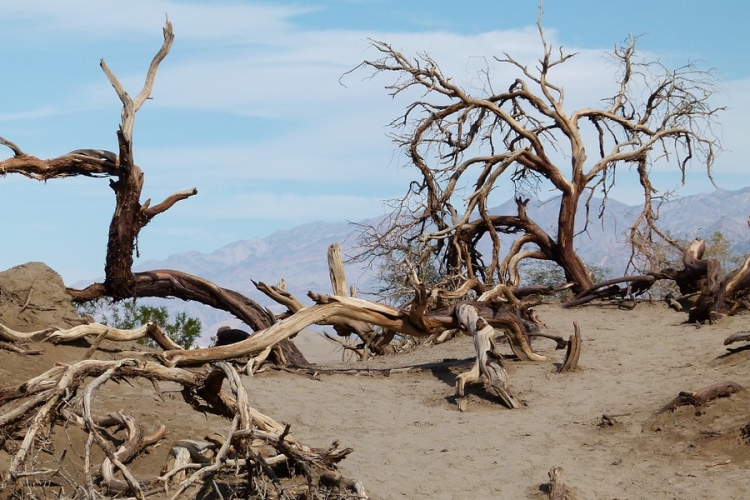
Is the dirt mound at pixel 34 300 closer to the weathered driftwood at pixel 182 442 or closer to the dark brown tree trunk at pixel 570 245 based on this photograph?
the weathered driftwood at pixel 182 442

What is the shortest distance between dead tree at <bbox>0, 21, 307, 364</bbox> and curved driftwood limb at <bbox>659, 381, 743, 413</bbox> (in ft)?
15.6

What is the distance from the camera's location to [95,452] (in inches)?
280

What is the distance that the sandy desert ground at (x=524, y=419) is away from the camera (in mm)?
6910

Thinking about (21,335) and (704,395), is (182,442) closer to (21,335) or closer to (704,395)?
(21,335)

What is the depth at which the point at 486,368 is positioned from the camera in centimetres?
970

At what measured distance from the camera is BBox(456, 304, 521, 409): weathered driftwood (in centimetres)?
937

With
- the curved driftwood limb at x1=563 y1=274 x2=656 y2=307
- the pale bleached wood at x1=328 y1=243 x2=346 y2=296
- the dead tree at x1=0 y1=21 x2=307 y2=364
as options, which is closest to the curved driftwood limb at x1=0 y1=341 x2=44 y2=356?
the dead tree at x1=0 y1=21 x2=307 y2=364

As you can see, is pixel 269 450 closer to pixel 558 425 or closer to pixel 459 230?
pixel 558 425

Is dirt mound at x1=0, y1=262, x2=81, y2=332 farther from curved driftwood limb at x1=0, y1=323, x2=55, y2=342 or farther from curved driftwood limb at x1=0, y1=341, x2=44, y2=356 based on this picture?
curved driftwood limb at x1=0, y1=341, x2=44, y2=356

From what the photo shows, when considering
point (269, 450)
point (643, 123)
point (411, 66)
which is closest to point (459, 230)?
point (411, 66)

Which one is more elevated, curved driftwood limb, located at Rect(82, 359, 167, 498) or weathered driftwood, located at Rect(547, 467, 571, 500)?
curved driftwood limb, located at Rect(82, 359, 167, 498)

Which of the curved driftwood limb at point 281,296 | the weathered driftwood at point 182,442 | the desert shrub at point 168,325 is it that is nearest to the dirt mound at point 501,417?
the weathered driftwood at point 182,442

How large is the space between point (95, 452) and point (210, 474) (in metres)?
1.80

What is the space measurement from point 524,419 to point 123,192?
17.6 feet
